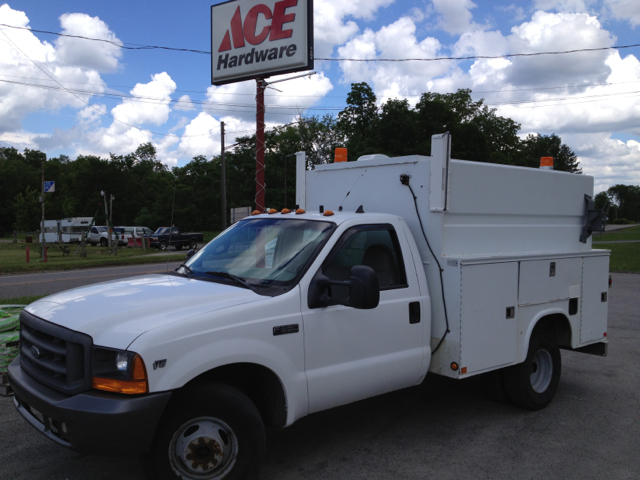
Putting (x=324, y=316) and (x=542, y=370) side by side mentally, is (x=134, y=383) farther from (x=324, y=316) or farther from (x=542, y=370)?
(x=542, y=370)

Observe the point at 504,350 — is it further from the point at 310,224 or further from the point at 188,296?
the point at 188,296

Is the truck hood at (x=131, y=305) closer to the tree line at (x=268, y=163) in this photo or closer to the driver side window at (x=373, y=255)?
the driver side window at (x=373, y=255)

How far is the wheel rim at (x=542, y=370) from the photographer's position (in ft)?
17.9

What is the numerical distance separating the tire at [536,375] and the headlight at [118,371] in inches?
143

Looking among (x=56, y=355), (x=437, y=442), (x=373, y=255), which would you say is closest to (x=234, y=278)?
(x=373, y=255)

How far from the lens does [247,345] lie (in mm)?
3328

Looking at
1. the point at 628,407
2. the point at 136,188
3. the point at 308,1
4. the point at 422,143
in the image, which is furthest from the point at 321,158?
the point at 628,407

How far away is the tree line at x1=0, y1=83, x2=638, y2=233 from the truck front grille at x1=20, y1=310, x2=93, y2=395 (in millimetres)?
43021

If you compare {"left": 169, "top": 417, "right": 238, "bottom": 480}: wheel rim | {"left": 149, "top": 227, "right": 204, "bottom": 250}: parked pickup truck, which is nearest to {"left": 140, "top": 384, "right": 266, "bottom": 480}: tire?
{"left": 169, "top": 417, "right": 238, "bottom": 480}: wheel rim

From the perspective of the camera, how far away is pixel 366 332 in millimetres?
4000

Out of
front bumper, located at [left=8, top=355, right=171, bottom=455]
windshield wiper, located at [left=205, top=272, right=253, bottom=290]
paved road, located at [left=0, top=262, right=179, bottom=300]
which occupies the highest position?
windshield wiper, located at [left=205, top=272, right=253, bottom=290]

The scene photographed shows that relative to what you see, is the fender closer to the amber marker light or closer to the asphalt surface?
the asphalt surface

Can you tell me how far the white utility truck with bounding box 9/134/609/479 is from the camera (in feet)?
9.95

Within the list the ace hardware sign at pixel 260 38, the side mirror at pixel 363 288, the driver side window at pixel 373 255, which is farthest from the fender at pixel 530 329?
the ace hardware sign at pixel 260 38
